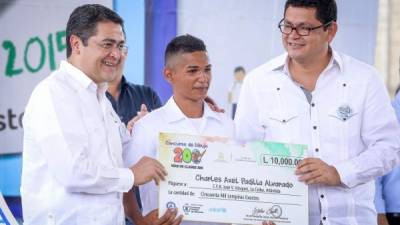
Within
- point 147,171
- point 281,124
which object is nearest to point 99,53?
point 147,171

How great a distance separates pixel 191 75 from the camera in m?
3.37

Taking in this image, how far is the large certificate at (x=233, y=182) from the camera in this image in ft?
10.3

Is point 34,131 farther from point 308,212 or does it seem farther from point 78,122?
point 308,212

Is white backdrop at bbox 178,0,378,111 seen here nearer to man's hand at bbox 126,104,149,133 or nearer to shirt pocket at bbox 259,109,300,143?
man's hand at bbox 126,104,149,133

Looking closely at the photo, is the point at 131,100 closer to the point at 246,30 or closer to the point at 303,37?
the point at 246,30

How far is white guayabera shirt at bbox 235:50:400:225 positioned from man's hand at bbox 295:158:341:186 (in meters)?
0.08

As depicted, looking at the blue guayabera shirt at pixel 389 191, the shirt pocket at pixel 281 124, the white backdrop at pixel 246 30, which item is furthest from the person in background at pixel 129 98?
the blue guayabera shirt at pixel 389 191

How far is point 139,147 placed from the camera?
325 centimetres

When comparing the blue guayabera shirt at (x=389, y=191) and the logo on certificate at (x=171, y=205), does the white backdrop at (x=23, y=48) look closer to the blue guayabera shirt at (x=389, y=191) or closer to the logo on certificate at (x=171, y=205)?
the logo on certificate at (x=171, y=205)

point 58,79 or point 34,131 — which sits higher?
point 58,79

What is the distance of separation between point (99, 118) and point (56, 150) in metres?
0.24

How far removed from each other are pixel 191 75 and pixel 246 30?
801mm

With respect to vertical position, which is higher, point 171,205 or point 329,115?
point 329,115

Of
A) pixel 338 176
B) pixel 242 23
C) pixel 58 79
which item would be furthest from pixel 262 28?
pixel 58 79
